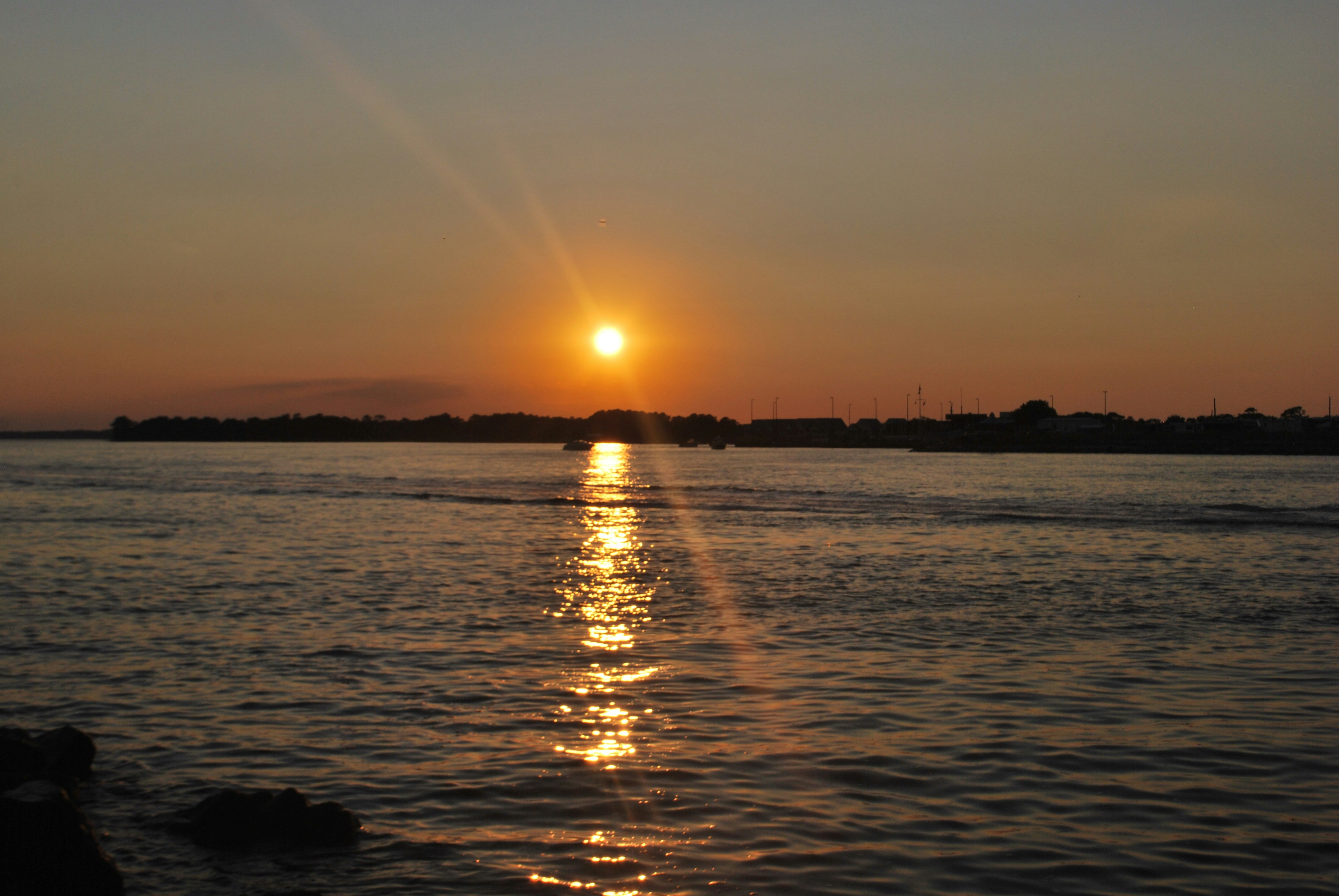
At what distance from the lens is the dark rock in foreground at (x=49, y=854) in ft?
23.8

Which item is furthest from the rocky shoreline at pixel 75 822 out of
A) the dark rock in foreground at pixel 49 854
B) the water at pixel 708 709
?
the water at pixel 708 709

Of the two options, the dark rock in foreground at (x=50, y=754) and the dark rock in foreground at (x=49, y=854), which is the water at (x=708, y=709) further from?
the dark rock in foreground at (x=49, y=854)

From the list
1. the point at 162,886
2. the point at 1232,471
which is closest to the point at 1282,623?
the point at 162,886

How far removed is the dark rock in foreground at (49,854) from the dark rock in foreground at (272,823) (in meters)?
1.21

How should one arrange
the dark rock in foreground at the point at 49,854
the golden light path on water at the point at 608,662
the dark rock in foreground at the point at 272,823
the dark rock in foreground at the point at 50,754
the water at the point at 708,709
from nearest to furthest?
the dark rock in foreground at the point at 49,854, the water at the point at 708,709, the dark rock in foreground at the point at 272,823, the dark rock in foreground at the point at 50,754, the golden light path on water at the point at 608,662

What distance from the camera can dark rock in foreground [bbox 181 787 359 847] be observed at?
873 cm

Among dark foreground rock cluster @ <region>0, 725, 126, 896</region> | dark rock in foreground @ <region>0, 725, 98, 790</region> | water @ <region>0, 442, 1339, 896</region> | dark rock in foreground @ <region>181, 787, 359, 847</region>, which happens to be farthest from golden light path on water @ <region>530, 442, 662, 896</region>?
dark rock in foreground @ <region>0, 725, 98, 790</region>

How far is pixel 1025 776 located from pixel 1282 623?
12.4 m

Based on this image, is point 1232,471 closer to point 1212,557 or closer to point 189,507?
point 1212,557

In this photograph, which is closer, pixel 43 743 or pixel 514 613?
pixel 43 743

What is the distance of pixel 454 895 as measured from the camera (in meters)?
7.70

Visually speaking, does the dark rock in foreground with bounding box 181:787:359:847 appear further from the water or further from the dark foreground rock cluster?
the dark foreground rock cluster

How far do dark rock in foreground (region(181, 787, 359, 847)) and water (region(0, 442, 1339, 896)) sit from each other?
245mm

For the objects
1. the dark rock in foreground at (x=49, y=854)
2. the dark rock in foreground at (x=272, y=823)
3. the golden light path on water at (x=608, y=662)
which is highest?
the dark rock in foreground at (x=49, y=854)
